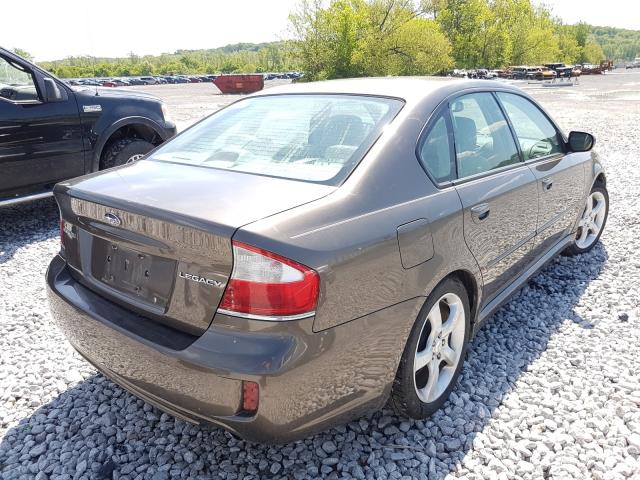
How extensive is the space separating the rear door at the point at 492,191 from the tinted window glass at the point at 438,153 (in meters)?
0.08

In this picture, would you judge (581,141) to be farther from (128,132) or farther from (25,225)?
(25,225)

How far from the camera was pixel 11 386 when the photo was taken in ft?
8.91

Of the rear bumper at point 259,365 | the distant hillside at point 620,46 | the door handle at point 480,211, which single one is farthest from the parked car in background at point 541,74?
the distant hillside at point 620,46

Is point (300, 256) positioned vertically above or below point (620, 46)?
below

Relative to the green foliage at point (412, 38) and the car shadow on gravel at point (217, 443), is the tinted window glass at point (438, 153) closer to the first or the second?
the car shadow on gravel at point (217, 443)

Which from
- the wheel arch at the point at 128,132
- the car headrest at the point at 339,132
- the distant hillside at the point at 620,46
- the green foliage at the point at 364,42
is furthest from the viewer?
the distant hillside at the point at 620,46

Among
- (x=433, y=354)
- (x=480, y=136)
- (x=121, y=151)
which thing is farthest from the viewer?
(x=121, y=151)

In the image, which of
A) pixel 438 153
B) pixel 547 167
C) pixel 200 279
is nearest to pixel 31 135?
pixel 200 279

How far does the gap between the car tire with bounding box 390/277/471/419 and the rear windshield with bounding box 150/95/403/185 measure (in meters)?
0.73

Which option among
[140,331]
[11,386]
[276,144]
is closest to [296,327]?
[140,331]

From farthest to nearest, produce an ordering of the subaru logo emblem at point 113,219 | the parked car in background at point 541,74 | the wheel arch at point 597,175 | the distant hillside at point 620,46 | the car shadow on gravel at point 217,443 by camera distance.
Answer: the distant hillside at point 620,46 < the parked car in background at point 541,74 < the wheel arch at point 597,175 < the car shadow on gravel at point 217,443 < the subaru logo emblem at point 113,219

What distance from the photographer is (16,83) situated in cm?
520

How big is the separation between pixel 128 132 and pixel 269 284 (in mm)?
4992

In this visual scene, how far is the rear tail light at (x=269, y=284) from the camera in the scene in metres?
1.66
